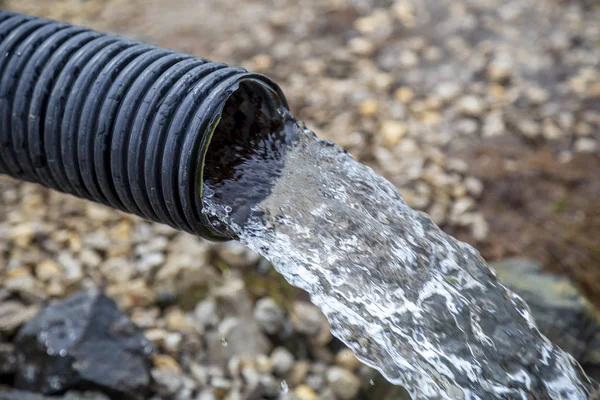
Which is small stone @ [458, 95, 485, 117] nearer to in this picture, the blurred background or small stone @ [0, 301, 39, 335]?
the blurred background

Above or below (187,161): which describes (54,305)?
below

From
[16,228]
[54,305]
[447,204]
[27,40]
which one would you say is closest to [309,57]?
[447,204]

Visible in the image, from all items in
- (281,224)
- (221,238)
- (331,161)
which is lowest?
(221,238)

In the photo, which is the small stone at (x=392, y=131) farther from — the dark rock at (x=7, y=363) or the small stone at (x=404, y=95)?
the dark rock at (x=7, y=363)

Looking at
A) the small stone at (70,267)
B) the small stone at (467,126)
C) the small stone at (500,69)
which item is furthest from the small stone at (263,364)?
the small stone at (500,69)

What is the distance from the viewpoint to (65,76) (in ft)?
5.05

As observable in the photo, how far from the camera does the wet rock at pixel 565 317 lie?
2064 millimetres

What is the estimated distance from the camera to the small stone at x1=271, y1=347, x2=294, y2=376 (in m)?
2.34

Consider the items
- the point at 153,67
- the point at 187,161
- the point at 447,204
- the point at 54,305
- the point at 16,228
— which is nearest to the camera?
the point at 187,161

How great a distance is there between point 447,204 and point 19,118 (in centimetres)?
188

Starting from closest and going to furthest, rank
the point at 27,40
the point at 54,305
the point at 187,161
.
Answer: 1. the point at 187,161
2. the point at 27,40
3. the point at 54,305

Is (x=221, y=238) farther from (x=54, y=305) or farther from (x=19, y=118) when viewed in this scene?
(x=54, y=305)

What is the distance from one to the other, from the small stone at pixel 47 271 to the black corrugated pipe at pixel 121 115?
0.96 metres

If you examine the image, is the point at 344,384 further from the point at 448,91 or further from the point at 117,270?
the point at 448,91
